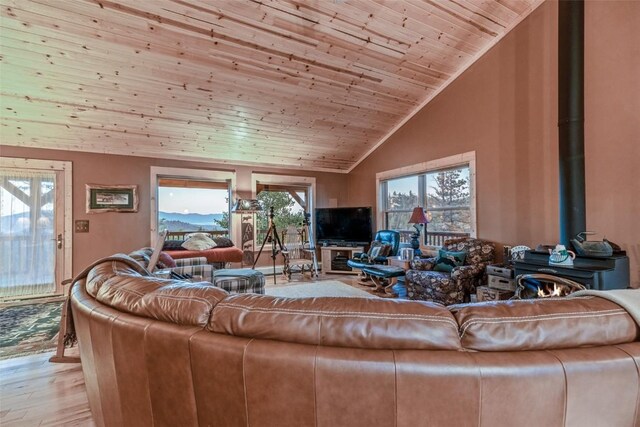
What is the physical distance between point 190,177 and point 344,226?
10.5 feet

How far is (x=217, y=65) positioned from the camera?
11.5ft

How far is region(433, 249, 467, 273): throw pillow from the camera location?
3.80 m

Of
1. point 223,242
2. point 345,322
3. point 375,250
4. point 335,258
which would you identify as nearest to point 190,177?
point 223,242

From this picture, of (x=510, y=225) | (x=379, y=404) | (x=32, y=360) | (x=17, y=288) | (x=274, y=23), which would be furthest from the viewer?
(x=17, y=288)

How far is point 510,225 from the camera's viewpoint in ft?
12.4

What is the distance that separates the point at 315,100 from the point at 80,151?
3785 millimetres

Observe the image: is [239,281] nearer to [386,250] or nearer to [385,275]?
[385,275]

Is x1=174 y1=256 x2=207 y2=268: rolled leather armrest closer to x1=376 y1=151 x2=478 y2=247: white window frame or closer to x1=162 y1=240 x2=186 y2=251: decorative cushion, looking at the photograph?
x1=162 y1=240 x2=186 y2=251: decorative cushion

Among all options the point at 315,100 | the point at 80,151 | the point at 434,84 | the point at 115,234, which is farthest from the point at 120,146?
the point at 434,84

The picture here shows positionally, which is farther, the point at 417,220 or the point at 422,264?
the point at 417,220

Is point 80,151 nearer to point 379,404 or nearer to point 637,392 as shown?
point 379,404

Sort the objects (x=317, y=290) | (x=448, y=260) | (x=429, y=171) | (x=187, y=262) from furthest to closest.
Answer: (x=429, y=171) → (x=317, y=290) → (x=448, y=260) → (x=187, y=262)

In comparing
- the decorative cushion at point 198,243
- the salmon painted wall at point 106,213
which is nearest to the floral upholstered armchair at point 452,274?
the decorative cushion at point 198,243

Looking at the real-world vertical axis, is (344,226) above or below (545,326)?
above
